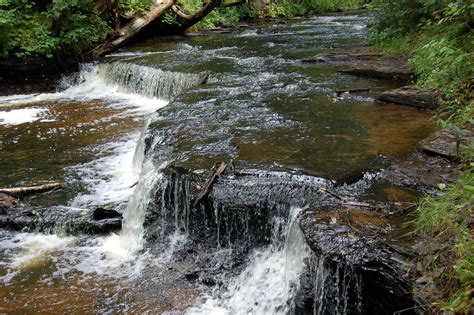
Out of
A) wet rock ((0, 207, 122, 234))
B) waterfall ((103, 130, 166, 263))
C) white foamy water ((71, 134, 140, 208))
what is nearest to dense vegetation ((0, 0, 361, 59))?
white foamy water ((71, 134, 140, 208))

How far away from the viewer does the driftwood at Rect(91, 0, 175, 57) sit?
13.9m

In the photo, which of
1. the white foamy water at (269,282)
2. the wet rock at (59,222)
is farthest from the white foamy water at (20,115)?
the white foamy water at (269,282)

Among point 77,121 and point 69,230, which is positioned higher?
point 77,121

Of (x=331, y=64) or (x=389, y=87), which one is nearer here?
(x=389, y=87)

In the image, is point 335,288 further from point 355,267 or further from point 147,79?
point 147,79

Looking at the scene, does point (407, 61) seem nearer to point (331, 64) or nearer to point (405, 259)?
point (331, 64)

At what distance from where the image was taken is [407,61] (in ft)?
27.7

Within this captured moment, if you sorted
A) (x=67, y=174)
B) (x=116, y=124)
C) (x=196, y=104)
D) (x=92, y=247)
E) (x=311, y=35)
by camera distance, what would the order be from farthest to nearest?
(x=311, y=35) < (x=116, y=124) < (x=196, y=104) < (x=67, y=174) < (x=92, y=247)

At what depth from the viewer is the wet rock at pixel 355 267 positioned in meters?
3.00

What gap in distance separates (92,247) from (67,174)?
80.3 inches

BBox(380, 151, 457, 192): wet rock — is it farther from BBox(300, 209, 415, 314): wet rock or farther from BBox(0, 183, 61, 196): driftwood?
BBox(0, 183, 61, 196): driftwood

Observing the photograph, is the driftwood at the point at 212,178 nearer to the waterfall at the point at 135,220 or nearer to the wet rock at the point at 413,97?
the waterfall at the point at 135,220

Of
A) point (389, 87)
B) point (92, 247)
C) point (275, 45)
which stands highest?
point (275, 45)

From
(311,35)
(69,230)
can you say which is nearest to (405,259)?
(69,230)
